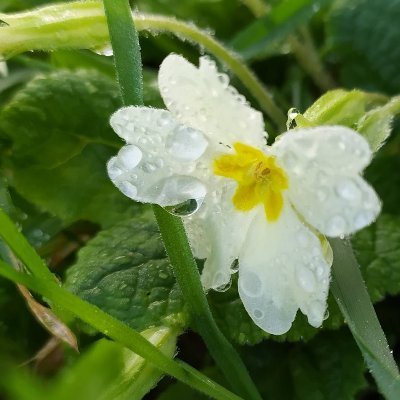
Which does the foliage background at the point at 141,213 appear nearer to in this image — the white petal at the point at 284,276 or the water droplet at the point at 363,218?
the white petal at the point at 284,276

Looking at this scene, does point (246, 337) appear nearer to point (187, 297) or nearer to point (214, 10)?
point (187, 297)

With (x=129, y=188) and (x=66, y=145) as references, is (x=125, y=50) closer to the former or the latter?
(x=129, y=188)

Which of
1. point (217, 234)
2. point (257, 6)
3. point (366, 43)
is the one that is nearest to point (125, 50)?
point (217, 234)

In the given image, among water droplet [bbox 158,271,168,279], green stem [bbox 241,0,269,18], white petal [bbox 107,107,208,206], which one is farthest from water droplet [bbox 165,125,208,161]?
green stem [bbox 241,0,269,18]

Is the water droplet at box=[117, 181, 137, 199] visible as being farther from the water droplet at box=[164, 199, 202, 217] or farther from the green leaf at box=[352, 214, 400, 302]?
the green leaf at box=[352, 214, 400, 302]

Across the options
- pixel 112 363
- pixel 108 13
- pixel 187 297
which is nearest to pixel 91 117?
pixel 108 13
